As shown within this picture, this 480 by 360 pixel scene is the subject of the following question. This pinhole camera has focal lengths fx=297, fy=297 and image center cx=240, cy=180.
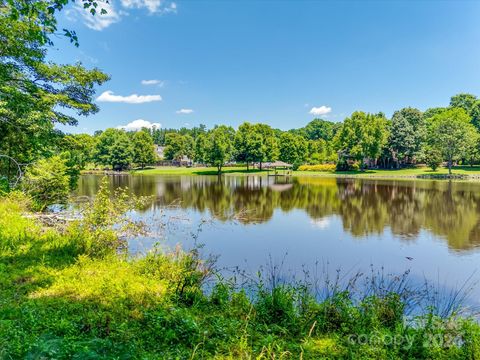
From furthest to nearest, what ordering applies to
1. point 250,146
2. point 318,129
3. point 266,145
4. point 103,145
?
point 318,129 → point 103,145 → point 266,145 → point 250,146

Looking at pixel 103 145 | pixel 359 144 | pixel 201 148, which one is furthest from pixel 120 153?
pixel 359 144

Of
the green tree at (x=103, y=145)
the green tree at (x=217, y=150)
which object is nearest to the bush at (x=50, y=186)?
the green tree at (x=217, y=150)

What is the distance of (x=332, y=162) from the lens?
258 feet

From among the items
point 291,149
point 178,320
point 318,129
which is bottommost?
point 178,320

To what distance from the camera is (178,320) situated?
4.73 m

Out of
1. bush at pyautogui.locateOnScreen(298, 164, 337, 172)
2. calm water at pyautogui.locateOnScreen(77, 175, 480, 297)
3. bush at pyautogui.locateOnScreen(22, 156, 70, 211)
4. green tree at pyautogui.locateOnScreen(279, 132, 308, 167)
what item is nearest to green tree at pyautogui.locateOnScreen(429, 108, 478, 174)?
bush at pyautogui.locateOnScreen(298, 164, 337, 172)

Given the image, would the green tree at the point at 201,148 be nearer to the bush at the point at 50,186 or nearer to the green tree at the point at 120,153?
the green tree at the point at 120,153

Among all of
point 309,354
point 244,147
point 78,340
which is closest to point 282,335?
point 309,354

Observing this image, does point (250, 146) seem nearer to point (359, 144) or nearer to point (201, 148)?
point (201, 148)

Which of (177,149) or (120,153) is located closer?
(120,153)

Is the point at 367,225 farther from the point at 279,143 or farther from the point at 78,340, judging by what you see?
the point at 279,143

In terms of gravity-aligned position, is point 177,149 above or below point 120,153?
above

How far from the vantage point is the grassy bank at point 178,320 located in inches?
156

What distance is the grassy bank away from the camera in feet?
13.0
